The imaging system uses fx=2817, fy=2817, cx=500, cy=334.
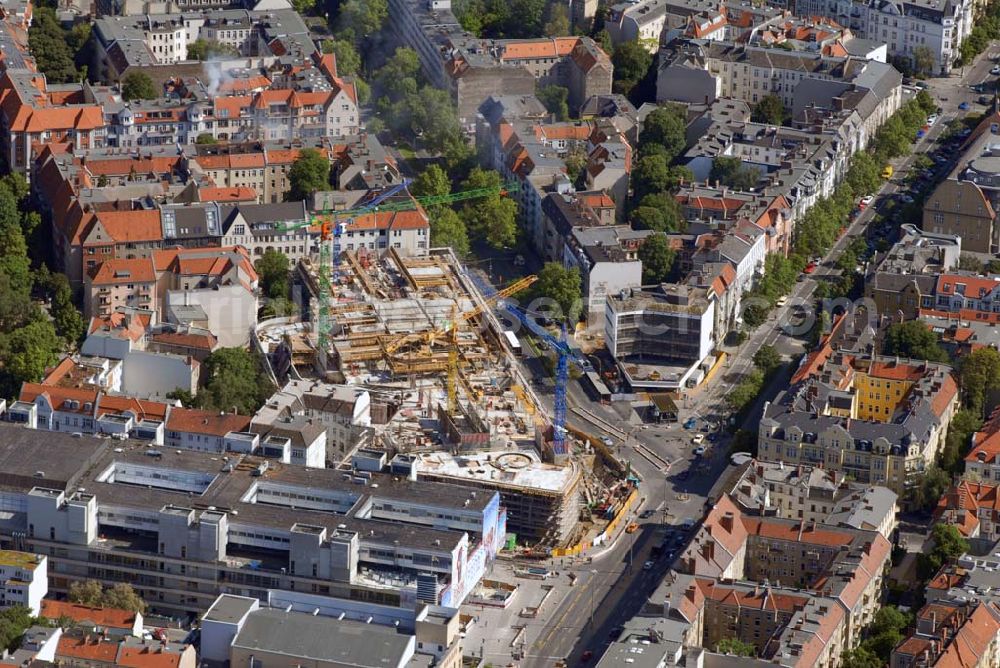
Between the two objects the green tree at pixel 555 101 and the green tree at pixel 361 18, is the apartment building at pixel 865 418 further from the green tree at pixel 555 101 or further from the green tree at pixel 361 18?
the green tree at pixel 361 18

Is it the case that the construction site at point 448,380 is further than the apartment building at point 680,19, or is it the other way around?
the apartment building at point 680,19

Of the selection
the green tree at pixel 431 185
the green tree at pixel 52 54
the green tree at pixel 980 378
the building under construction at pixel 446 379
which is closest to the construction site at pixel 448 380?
the building under construction at pixel 446 379

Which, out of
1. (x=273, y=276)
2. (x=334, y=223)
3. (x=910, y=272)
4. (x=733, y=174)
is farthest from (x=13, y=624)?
(x=733, y=174)

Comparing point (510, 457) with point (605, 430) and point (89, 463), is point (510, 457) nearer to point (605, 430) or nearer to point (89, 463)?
point (605, 430)

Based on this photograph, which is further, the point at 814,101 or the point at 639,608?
the point at 814,101

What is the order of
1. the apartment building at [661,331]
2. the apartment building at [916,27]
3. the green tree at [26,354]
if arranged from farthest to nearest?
the apartment building at [916,27] < the apartment building at [661,331] < the green tree at [26,354]

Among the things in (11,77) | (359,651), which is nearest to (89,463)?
(359,651)
